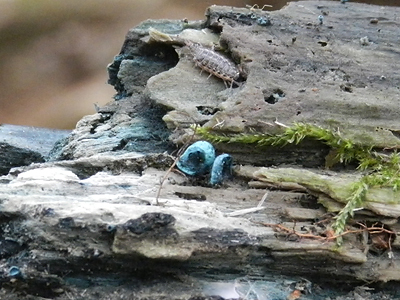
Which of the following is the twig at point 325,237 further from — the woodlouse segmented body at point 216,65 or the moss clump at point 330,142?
the woodlouse segmented body at point 216,65

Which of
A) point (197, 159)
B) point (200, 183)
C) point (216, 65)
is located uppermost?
point (216, 65)

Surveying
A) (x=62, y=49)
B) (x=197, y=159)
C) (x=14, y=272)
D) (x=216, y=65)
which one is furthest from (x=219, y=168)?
(x=62, y=49)

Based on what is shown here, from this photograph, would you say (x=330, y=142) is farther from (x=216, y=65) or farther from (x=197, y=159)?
(x=216, y=65)

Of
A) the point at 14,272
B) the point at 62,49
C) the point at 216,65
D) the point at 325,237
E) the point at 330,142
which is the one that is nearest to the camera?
the point at 14,272

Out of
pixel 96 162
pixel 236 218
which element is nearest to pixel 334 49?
pixel 236 218

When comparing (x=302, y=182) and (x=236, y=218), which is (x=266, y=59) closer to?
(x=302, y=182)

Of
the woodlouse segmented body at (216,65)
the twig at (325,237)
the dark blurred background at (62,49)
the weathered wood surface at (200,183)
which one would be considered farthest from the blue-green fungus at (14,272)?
the dark blurred background at (62,49)
